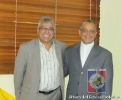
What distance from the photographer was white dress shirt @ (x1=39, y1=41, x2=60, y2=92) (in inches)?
80.0

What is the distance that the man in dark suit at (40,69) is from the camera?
2018 mm

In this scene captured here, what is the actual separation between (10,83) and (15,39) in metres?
0.48

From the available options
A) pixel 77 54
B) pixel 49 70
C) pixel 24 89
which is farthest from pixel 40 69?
pixel 77 54

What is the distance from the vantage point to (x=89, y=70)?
→ 6.63 ft

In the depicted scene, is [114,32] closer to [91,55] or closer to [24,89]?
[91,55]

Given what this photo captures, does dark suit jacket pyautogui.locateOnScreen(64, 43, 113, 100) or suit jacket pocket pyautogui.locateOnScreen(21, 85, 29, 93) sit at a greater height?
dark suit jacket pyautogui.locateOnScreen(64, 43, 113, 100)

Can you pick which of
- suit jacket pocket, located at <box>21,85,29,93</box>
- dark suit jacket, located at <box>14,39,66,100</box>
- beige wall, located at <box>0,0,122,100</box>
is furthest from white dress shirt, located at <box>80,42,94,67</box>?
beige wall, located at <box>0,0,122,100</box>

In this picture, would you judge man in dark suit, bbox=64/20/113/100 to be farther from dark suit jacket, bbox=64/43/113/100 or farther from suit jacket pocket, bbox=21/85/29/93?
suit jacket pocket, bbox=21/85/29/93

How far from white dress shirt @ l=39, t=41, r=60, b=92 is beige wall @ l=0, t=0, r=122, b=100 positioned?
3.35 feet

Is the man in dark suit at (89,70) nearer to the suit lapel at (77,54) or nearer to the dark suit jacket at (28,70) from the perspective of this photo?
the suit lapel at (77,54)

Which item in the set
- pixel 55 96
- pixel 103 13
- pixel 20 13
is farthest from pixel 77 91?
pixel 103 13

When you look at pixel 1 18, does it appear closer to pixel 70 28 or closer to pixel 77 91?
pixel 70 28

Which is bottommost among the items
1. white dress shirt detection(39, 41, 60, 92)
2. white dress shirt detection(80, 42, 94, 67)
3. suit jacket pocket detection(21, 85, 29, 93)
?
suit jacket pocket detection(21, 85, 29, 93)

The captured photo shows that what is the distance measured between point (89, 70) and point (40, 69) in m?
0.43
